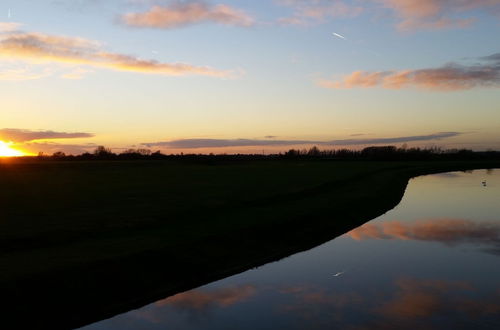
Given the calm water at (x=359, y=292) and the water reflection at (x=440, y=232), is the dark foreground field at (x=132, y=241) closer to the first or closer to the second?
the calm water at (x=359, y=292)

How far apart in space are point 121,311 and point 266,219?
633 inches

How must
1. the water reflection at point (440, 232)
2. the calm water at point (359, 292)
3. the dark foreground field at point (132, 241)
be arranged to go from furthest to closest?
the water reflection at point (440, 232) → the dark foreground field at point (132, 241) → the calm water at point (359, 292)

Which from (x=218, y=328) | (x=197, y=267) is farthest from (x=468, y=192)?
(x=218, y=328)

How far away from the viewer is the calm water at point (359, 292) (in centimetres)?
→ 1625

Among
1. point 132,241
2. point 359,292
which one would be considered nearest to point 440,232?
point 359,292

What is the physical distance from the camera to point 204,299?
1922 cm

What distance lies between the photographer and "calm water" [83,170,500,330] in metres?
16.2

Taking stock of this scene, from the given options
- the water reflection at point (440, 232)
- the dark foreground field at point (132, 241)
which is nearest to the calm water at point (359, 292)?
the water reflection at point (440, 232)

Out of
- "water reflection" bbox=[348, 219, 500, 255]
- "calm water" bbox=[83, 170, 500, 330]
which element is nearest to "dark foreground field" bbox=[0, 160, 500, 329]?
"calm water" bbox=[83, 170, 500, 330]

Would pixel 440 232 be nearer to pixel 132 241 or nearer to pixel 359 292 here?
pixel 359 292

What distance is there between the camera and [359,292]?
19250mm

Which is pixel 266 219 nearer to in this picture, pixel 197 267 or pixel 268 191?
pixel 197 267

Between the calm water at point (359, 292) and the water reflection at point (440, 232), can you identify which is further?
the water reflection at point (440, 232)

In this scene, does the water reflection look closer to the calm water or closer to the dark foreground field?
the calm water
